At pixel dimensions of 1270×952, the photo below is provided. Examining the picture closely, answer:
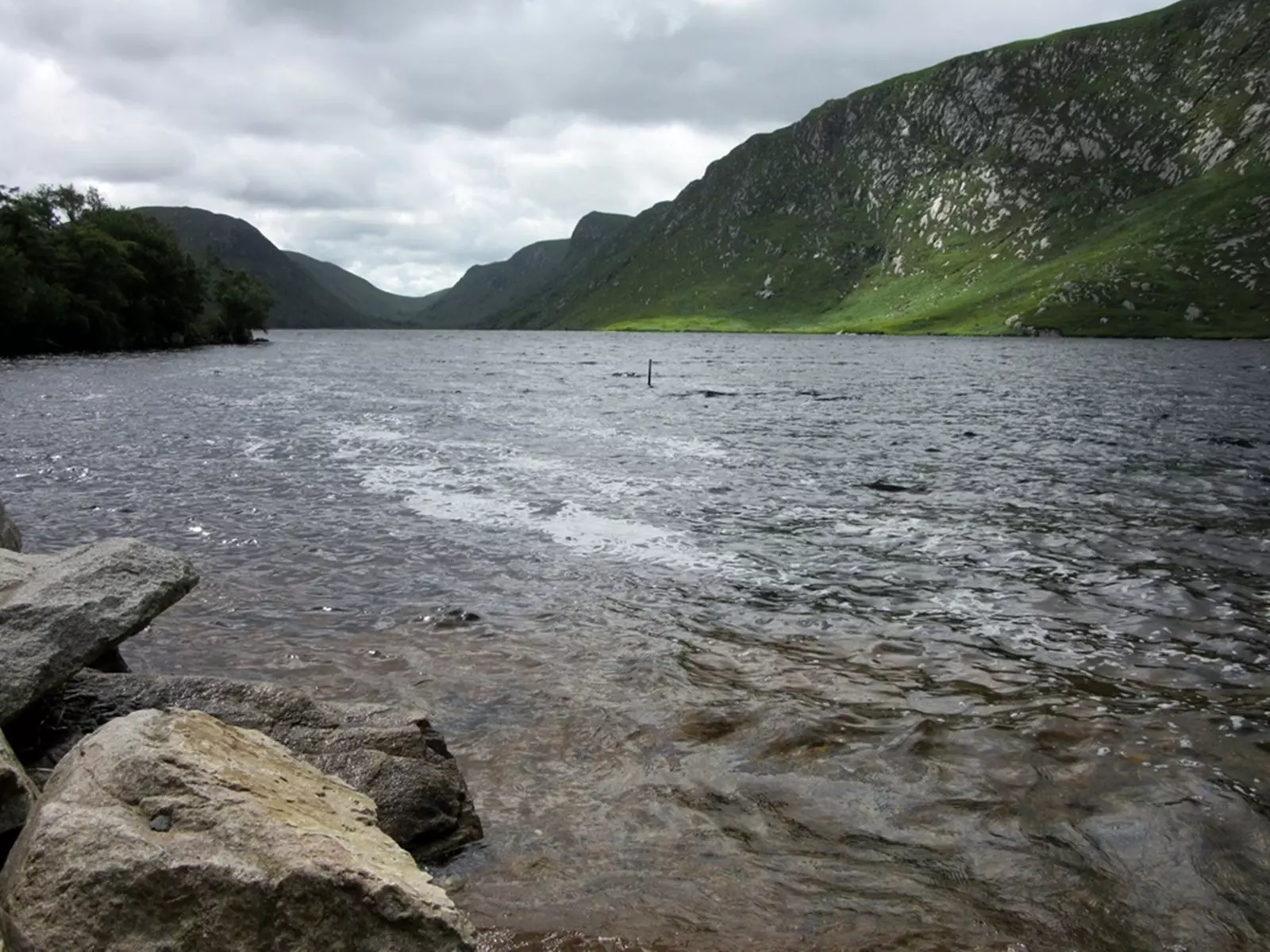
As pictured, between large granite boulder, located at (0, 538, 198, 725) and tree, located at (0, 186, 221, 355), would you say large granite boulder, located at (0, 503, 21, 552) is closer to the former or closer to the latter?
large granite boulder, located at (0, 538, 198, 725)

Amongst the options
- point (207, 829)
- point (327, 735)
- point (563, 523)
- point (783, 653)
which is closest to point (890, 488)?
point (563, 523)

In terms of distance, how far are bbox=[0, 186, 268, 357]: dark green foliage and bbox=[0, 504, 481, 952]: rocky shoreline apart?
116702 millimetres

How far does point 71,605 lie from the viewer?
400 inches

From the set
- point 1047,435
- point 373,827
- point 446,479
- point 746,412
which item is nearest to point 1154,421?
point 1047,435

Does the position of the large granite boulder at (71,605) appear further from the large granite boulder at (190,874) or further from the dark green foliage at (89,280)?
the dark green foliage at (89,280)

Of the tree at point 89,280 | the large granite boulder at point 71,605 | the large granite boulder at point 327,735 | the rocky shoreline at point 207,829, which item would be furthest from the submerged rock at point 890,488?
the tree at point 89,280

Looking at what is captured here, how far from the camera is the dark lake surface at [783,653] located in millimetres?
8594

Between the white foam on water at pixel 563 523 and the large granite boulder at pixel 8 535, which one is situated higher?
the large granite boulder at pixel 8 535

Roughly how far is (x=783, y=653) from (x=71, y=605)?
10617mm

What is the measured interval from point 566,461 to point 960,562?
1919 cm

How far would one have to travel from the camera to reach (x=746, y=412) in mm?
56875

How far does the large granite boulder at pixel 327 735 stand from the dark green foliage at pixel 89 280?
11509cm

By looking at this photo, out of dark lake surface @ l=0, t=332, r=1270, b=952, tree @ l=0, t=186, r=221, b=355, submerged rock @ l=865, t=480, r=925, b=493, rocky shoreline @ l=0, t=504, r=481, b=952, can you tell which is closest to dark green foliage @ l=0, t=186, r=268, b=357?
tree @ l=0, t=186, r=221, b=355

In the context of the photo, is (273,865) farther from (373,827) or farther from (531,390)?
(531,390)
